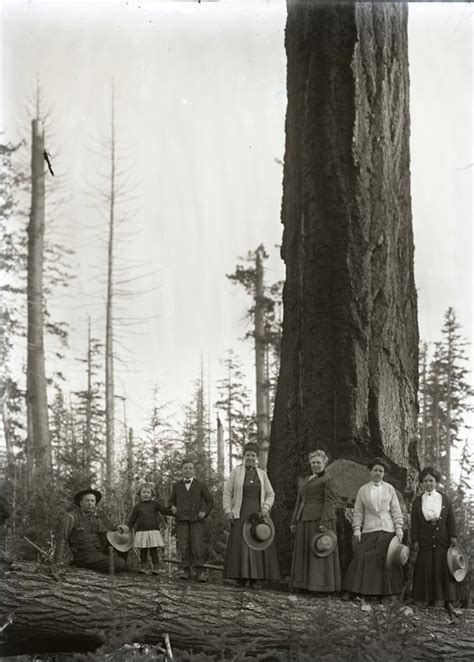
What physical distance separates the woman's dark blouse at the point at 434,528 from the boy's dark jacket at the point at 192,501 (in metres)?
2.31

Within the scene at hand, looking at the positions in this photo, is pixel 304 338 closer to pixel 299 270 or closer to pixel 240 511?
pixel 299 270

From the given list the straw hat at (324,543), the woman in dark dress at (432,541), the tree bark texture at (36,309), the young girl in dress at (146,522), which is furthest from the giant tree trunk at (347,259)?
the tree bark texture at (36,309)

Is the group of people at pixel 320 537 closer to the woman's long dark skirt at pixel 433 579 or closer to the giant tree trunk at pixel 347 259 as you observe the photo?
the woman's long dark skirt at pixel 433 579

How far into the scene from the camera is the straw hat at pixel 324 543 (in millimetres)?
8398

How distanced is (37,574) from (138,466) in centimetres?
737

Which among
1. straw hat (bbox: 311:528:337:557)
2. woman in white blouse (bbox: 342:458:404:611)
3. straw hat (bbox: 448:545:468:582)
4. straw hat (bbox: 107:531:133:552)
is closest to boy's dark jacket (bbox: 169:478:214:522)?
straw hat (bbox: 107:531:133:552)

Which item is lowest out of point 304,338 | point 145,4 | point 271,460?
point 271,460

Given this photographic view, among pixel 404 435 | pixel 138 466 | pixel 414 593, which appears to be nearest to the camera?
pixel 414 593

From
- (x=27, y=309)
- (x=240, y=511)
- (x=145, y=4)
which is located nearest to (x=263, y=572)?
(x=240, y=511)

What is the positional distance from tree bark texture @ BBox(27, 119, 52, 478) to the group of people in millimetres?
9106

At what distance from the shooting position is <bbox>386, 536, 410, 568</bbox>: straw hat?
823cm

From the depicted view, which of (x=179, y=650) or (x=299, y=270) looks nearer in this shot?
(x=179, y=650)

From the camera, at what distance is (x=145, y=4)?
927cm

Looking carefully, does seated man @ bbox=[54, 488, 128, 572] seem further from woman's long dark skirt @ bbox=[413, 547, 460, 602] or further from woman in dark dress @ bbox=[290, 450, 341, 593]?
woman's long dark skirt @ bbox=[413, 547, 460, 602]
